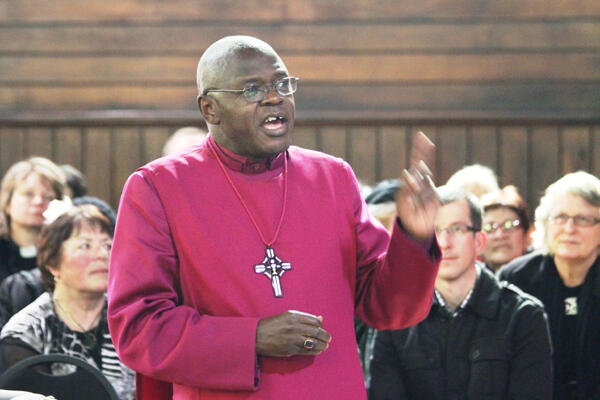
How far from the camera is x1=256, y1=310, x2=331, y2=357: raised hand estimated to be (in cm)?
232

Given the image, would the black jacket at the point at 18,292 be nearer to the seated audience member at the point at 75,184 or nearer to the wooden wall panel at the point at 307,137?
the seated audience member at the point at 75,184

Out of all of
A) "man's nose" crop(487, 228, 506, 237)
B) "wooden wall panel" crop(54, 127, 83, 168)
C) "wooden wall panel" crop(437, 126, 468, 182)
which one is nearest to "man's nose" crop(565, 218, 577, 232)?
"man's nose" crop(487, 228, 506, 237)

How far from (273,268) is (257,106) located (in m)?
0.37

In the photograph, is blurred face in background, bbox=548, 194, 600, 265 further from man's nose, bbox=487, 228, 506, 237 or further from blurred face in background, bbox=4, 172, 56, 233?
blurred face in background, bbox=4, 172, 56, 233

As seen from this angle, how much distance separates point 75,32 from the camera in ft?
22.6

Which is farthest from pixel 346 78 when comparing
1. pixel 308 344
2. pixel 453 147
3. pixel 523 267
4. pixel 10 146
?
pixel 308 344

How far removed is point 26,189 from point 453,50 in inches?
110

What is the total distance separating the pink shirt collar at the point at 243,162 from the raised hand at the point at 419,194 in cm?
38

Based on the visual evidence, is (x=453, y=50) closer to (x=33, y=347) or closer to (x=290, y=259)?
(x=33, y=347)

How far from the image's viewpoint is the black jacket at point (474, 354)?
12.7 feet

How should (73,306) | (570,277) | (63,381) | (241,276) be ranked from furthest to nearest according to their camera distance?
(570,277)
(73,306)
(63,381)
(241,276)

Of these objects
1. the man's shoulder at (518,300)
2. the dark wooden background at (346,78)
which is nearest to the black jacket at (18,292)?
the man's shoulder at (518,300)

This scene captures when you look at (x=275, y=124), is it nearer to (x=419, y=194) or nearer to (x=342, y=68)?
(x=419, y=194)

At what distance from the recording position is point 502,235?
Answer: 5.23 m
